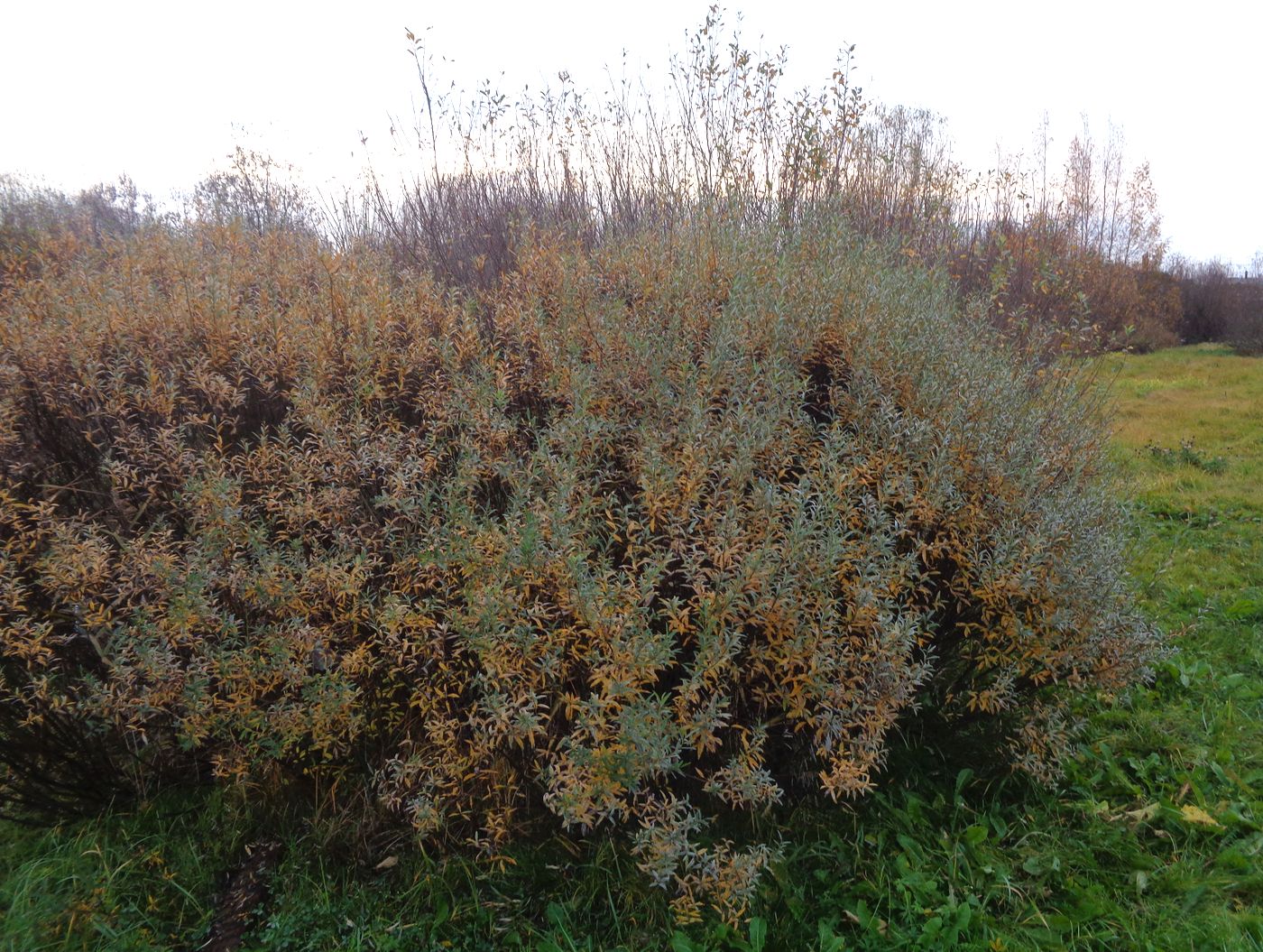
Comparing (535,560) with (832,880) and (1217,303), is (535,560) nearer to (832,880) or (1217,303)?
(832,880)

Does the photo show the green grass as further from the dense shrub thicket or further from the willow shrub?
the dense shrub thicket

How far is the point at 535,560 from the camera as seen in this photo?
227cm

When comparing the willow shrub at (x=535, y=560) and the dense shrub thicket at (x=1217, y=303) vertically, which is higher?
the dense shrub thicket at (x=1217, y=303)

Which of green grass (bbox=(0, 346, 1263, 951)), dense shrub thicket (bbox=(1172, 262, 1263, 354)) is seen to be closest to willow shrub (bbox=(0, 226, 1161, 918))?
green grass (bbox=(0, 346, 1263, 951))

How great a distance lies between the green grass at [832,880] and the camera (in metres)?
2.37

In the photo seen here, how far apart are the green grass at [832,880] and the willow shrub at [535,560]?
0.16 metres

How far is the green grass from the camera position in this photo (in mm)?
2369

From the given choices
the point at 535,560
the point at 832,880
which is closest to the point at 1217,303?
the point at 832,880

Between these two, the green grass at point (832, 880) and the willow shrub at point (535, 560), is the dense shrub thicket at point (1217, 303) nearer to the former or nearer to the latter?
the green grass at point (832, 880)

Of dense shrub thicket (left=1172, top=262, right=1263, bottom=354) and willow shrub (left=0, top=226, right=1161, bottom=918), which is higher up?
dense shrub thicket (left=1172, top=262, right=1263, bottom=354)

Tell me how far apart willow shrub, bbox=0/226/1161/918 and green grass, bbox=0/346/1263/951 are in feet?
0.54

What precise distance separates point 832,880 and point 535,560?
4.78 ft

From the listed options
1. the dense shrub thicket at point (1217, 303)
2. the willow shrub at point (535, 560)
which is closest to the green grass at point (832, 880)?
the willow shrub at point (535, 560)

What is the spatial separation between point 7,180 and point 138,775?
9.54 meters
